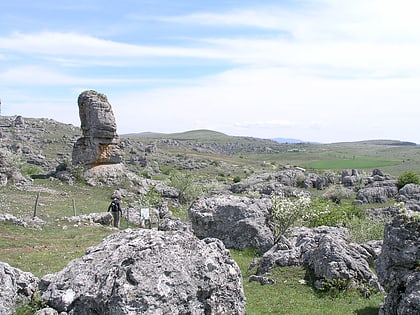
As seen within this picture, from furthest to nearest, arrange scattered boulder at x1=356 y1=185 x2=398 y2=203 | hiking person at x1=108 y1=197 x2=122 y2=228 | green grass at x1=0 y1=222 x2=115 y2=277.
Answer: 1. scattered boulder at x1=356 y1=185 x2=398 y2=203
2. hiking person at x1=108 y1=197 x2=122 y2=228
3. green grass at x1=0 y1=222 x2=115 y2=277

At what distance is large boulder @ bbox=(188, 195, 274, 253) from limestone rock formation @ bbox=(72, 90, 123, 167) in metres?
25.7

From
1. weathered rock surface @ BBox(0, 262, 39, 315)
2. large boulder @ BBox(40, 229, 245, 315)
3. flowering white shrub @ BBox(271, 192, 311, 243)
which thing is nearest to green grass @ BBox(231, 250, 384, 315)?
large boulder @ BBox(40, 229, 245, 315)

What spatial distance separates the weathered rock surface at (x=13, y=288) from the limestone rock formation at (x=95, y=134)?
130 ft

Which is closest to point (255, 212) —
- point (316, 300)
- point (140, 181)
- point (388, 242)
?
point (316, 300)

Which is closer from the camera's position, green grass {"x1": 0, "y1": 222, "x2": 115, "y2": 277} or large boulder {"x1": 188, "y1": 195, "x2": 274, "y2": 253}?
green grass {"x1": 0, "y1": 222, "x2": 115, "y2": 277}

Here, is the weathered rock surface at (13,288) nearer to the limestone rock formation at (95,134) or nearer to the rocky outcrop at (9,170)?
the rocky outcrop at (9,170)

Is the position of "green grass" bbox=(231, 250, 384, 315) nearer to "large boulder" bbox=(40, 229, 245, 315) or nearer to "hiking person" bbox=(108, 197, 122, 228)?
"large boulder" bbox=(40, 229, 245, 315)

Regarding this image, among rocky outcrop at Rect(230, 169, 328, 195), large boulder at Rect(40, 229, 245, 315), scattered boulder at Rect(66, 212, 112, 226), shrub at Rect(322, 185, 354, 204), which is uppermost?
large boulder at Rect(40, 229, 245, 315)

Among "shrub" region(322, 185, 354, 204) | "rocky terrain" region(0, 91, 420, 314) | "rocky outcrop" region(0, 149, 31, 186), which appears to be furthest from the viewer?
"shrub" region(322, 185, 354, 204)

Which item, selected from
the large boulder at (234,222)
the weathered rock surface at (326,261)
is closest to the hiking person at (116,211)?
the large boulder at (234,222)

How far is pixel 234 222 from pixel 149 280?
57.2ft

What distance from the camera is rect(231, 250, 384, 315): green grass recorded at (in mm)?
15898

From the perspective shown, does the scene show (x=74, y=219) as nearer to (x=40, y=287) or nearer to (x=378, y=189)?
(x=40, y=287)

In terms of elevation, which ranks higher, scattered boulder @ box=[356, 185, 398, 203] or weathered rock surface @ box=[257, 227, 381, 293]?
weathered rock surface @ box=[257, 227, 381, 293]
